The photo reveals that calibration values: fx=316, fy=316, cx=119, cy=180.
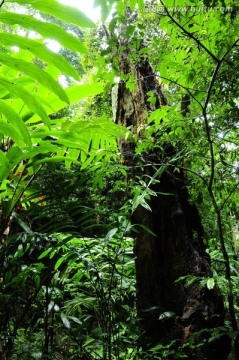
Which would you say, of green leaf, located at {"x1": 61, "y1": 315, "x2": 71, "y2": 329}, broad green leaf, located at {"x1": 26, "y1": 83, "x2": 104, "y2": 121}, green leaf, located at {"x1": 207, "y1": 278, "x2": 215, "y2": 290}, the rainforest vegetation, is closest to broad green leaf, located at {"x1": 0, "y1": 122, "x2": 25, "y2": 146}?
the rainforest vegetation

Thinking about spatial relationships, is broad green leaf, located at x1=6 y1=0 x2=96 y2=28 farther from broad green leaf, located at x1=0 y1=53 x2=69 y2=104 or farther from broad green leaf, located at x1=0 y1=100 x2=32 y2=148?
broad green leaf, located at x1=0 y1=100 x2=32 y2=148

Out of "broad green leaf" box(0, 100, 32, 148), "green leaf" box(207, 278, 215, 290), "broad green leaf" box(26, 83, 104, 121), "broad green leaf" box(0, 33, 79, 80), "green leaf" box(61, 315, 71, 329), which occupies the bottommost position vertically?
"green leaf" box(61, 315, 71, 329)

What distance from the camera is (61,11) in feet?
2.29

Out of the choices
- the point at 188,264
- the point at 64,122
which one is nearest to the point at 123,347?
the point at 188,264

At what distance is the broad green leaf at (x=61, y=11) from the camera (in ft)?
2.27

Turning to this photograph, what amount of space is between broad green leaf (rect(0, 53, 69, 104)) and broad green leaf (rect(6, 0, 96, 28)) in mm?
120

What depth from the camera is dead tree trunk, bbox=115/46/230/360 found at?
6.50 ft

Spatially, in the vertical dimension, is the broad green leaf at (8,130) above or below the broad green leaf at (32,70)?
below

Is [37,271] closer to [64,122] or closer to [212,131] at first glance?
[64,122]

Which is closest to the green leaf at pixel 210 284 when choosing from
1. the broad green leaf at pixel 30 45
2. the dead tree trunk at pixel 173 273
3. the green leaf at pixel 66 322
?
the dead tree trunk at pixel 173 273

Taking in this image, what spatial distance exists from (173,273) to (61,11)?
1.98m

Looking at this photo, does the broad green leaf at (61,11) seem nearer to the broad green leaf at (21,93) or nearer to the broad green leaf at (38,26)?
the broad green leaf at (38,26)

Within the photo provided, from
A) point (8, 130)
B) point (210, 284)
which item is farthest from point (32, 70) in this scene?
point (210, 284)

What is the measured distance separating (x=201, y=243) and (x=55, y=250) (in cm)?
121
